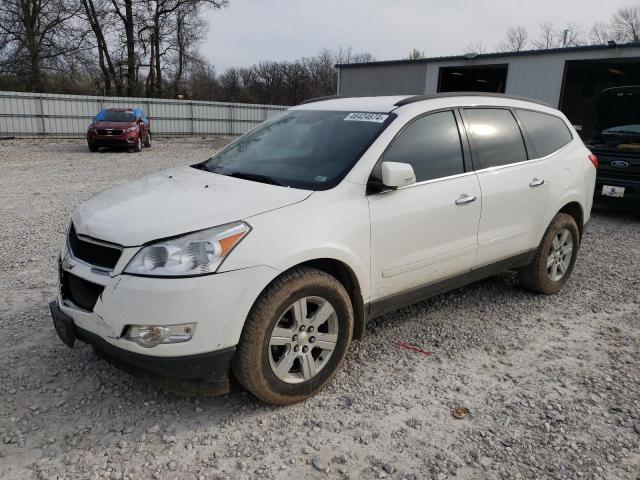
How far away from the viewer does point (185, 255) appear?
260 cm

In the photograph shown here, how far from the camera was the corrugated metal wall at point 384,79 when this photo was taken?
24391 mm

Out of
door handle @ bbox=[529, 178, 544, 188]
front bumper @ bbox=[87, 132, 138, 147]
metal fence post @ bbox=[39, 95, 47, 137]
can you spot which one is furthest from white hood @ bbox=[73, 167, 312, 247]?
metal fence post @ bbox=[39, 95, 47, 137]

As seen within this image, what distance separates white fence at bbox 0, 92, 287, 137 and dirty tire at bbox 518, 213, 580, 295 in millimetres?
24175

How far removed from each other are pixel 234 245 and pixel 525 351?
2.40 metres

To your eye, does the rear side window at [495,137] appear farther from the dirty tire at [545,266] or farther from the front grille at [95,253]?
the front grille at [95,253]

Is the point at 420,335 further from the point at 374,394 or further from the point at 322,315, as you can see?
the point at 322,315

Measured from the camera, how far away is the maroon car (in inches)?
730

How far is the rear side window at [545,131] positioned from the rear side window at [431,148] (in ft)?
3.61

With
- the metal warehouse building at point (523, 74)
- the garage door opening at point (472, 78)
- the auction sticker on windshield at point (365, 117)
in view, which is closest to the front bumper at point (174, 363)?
the auction sticker on windshield at point (365, 117)

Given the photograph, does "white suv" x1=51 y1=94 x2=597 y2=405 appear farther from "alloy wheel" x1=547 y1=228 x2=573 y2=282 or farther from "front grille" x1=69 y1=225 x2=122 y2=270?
"alloy wheel" x1=547 y1=228 x2=573 y2=282

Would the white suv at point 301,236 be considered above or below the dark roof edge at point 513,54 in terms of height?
below

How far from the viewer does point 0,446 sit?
264 cm

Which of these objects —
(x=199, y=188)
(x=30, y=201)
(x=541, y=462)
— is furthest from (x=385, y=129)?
(x=30, y=201)

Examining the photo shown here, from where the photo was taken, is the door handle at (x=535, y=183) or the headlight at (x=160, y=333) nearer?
the headlight at (x=160, y=333)
